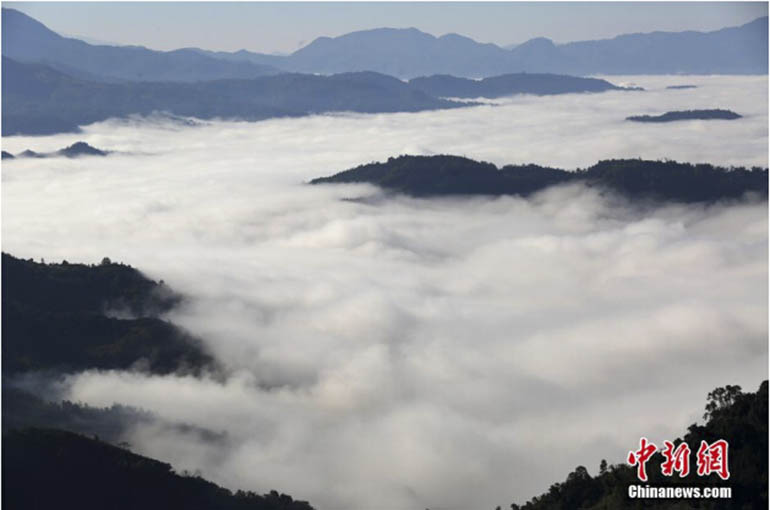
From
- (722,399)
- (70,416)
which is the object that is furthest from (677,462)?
(70,416)

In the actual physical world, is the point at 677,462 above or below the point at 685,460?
below

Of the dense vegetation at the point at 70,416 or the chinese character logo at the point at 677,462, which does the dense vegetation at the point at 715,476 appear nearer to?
the chinese character logo at the point at 677,462

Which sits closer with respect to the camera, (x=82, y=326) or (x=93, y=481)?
(x=93, y=481)

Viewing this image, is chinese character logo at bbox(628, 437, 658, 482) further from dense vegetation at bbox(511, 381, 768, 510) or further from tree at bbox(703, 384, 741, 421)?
tree at bbox(703, 384, 741, 421)

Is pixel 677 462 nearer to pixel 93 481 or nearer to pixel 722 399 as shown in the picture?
pixel 722 399

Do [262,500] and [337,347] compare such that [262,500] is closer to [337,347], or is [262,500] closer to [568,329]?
[337,347]

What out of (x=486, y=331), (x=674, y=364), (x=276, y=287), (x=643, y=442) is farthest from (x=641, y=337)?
(x=643, y=442)
